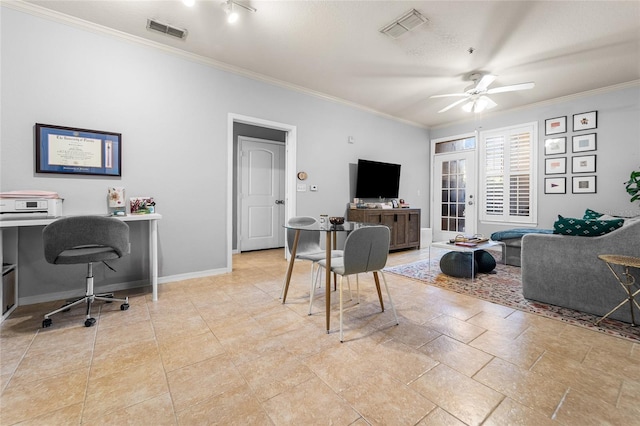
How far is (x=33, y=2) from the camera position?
8.29ft

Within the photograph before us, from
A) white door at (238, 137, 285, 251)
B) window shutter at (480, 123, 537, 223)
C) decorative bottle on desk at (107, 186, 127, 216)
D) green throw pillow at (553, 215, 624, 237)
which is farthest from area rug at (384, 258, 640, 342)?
decorative bottle on desk at (107, 186, 127, 216)

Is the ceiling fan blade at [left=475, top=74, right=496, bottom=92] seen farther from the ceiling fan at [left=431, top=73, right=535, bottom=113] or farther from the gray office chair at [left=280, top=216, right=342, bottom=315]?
the gray office chair at [left=280, top=216, right=342, bottom=315]

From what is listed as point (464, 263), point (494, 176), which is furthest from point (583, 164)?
point (464, 263)

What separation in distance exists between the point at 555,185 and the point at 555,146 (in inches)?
27.4

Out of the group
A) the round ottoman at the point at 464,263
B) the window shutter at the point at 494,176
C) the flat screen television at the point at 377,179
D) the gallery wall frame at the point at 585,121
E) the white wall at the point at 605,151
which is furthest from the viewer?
the window shutter at the point at 494,176

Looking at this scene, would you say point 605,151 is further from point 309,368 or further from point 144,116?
point 144,116

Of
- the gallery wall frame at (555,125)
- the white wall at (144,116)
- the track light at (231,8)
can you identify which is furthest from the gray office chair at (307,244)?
the gallery wall frame at (555,125)

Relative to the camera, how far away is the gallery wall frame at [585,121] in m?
4.49

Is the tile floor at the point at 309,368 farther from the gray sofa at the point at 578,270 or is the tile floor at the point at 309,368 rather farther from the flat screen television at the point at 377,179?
the flat screen television at the point at 377,179

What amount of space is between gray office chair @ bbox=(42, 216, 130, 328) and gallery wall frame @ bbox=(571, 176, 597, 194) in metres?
6.52

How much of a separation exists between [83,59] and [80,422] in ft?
10.7

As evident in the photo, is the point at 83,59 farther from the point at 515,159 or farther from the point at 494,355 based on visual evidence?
the point at 515,159

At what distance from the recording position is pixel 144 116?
3121 millimetres

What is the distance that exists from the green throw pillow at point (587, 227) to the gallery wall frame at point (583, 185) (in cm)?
297
